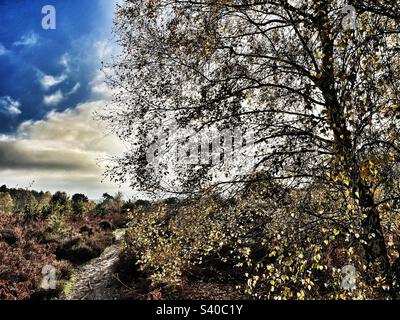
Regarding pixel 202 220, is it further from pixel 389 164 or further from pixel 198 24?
pixel 198 24

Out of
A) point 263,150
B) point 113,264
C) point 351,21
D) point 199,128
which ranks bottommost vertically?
point 113,264

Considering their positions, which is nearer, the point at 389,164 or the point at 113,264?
the point at 389,164

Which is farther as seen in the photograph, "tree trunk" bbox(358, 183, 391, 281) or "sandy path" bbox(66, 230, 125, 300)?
"sandy path" bbox(66, 230, 125, 300)

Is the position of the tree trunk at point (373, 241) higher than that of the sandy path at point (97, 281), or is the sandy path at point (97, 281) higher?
the tree trunk at point (373, 241)

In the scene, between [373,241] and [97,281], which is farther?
[97,281]

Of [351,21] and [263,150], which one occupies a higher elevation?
[351,21]

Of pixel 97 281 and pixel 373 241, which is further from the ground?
pixel 373 241

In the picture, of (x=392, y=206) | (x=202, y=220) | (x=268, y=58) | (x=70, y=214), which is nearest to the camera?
(x=392, y=206)

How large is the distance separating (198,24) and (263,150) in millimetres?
2750

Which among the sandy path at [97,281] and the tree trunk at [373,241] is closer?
the tree trunk at [373,241]

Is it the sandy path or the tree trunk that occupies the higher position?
the tree trunk

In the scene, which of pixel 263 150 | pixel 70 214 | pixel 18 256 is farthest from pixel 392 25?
pixel 70 214
